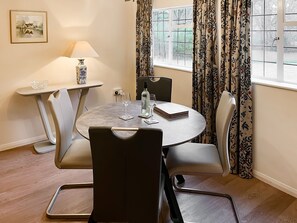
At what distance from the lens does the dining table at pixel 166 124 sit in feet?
6.75

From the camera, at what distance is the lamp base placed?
13.2 feet

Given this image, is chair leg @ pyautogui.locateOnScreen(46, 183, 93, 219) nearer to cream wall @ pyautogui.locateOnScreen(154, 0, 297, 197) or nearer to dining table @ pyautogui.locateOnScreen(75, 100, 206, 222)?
dining table @ pyautogui.locateOnScreen(75, 100, 206, 222)

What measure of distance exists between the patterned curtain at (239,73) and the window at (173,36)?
990mm

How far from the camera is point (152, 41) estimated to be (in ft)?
14.1

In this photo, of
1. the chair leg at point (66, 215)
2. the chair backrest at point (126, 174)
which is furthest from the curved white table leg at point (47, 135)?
the chair backrest at point (126, 174)

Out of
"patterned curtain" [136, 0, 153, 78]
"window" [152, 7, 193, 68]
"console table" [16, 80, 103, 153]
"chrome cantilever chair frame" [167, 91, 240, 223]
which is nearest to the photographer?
"chrome cantilever chair frame" [167, 91, 240, 223]

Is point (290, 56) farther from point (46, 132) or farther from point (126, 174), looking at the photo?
point (46, 132)

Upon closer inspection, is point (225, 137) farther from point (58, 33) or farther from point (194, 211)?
point (58, 33)

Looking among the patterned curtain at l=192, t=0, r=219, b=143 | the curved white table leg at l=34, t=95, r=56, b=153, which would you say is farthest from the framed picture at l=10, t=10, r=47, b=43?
the patterned curtain at l=192, t=0, r=219, b=143

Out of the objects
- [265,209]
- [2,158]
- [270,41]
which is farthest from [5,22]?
[265,209]

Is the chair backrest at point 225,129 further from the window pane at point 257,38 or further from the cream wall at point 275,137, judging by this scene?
the window pane at point 257,38

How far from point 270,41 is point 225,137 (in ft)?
4.19

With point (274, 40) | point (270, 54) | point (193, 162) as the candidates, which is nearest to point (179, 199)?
point (193, 162)

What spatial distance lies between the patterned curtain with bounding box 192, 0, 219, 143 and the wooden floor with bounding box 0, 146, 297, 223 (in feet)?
2.31
